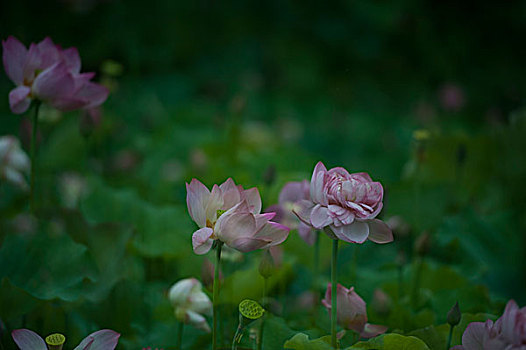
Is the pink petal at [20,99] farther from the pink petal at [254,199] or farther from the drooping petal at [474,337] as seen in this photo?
the drooping petal at [474,337]

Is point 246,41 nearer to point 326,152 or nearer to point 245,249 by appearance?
point 326,152

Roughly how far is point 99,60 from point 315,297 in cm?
152

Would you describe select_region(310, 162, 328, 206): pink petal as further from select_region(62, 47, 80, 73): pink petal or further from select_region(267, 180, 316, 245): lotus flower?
select_region(62, 47, 80, 73): pink petal

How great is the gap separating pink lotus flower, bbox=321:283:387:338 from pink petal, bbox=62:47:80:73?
0.49m

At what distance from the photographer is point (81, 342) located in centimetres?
59

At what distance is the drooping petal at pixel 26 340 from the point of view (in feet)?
1.85

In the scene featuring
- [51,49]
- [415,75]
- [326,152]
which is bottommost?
[326,152]

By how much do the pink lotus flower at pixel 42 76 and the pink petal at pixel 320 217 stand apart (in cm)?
40

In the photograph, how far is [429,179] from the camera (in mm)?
1389

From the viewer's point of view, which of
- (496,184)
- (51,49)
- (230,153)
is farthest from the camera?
(230,153)

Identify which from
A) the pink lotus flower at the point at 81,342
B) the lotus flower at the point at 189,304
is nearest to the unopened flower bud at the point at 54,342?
the pink lotus flower at the point at 81,342

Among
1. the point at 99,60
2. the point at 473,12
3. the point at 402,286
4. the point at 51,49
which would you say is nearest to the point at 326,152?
the point at 473,12

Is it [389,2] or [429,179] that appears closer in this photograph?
[429,179]

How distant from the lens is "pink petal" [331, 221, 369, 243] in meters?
0.56
